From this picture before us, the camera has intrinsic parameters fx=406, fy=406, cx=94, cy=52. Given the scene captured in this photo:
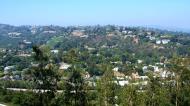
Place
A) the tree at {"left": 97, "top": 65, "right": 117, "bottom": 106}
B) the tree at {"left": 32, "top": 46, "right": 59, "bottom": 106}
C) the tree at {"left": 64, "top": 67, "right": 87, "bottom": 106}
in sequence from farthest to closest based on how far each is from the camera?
the tree at {"left": 64, "top": 67, "right": 87, "bottom": 106}
the tree at {"left": 32, "top": 46, "right": 59, "bottom": 106}
the tree at {"left": 97, "top": 65, "right": 117, "bottom": 106}

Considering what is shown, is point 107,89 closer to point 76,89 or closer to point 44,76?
point 76,89

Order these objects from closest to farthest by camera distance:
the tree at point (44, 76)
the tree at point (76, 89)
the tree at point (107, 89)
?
the tree at point (107, 89) → the tree at point (44, 76) → the tree at point (76, 89)

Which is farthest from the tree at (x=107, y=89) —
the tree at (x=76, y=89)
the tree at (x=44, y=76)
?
the tree at (x=44, y=76)

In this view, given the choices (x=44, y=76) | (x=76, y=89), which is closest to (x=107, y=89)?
(x=76, y=89)

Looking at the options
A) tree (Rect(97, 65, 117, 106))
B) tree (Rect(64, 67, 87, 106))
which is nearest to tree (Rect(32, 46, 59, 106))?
tree (Rect(64, 67, 87, 106))

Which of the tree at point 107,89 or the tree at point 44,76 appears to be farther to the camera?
the tree at point 44,76

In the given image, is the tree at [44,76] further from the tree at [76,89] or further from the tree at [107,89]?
the tree at [107,89]

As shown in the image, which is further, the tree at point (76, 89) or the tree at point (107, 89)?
the tree at point (76, 89)

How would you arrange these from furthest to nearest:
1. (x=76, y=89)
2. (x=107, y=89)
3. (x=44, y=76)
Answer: (x=76, y=89)
(x=44, y=76)
(x=107, y=89)

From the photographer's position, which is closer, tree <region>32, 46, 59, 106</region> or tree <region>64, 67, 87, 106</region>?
tree <region>32, 46, 59, 106</region>

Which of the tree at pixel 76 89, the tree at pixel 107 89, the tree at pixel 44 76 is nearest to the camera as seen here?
the tree at pixel 107 89

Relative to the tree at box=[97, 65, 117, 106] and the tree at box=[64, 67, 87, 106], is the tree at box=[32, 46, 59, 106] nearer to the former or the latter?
the tree at box=[64, 67, 87, 106]

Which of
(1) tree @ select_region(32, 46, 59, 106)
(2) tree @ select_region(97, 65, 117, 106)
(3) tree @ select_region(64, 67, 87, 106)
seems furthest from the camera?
(3) tree @ select_region(64, 67, 87, 106)
